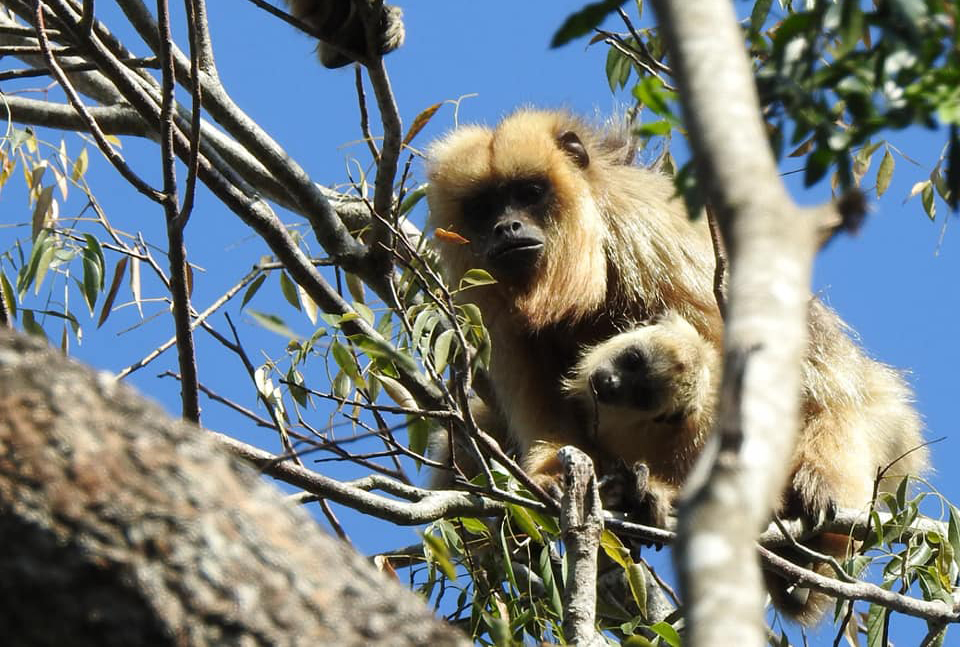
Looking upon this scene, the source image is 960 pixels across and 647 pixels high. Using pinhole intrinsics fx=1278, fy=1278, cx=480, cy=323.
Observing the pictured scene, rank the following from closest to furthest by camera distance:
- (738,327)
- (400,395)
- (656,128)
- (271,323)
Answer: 1. (738,327)
2. (656,128)
3. (271,323)
4. (400,395)

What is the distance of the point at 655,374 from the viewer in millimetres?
5043

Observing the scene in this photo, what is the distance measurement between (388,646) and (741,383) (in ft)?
2.76

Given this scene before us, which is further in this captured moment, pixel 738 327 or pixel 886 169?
pixel 886 169

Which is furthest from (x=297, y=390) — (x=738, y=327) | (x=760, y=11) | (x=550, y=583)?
(x=738, y=327)

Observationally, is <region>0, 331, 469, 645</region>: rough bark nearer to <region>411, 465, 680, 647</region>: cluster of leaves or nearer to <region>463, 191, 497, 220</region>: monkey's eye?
<region>411, 465, 680, 647</region>: cluster of leaves

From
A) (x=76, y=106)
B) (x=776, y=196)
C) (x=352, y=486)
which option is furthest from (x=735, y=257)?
(x=76, y=106)

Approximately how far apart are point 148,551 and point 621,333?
3.83 m

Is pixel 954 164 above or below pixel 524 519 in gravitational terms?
below

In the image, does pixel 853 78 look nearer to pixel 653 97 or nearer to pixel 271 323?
pixel 653 97

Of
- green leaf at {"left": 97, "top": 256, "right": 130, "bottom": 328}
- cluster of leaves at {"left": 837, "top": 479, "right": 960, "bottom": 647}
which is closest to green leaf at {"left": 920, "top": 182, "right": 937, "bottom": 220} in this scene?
cluster of leaves at {"left": 837, "top": 479, "right": 960, "bottom": 647}

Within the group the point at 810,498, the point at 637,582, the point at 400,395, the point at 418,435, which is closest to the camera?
the point at 637,582

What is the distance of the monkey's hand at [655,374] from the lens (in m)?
5.05

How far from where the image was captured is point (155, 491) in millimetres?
1985

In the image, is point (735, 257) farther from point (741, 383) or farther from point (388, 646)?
point (388, 646)
